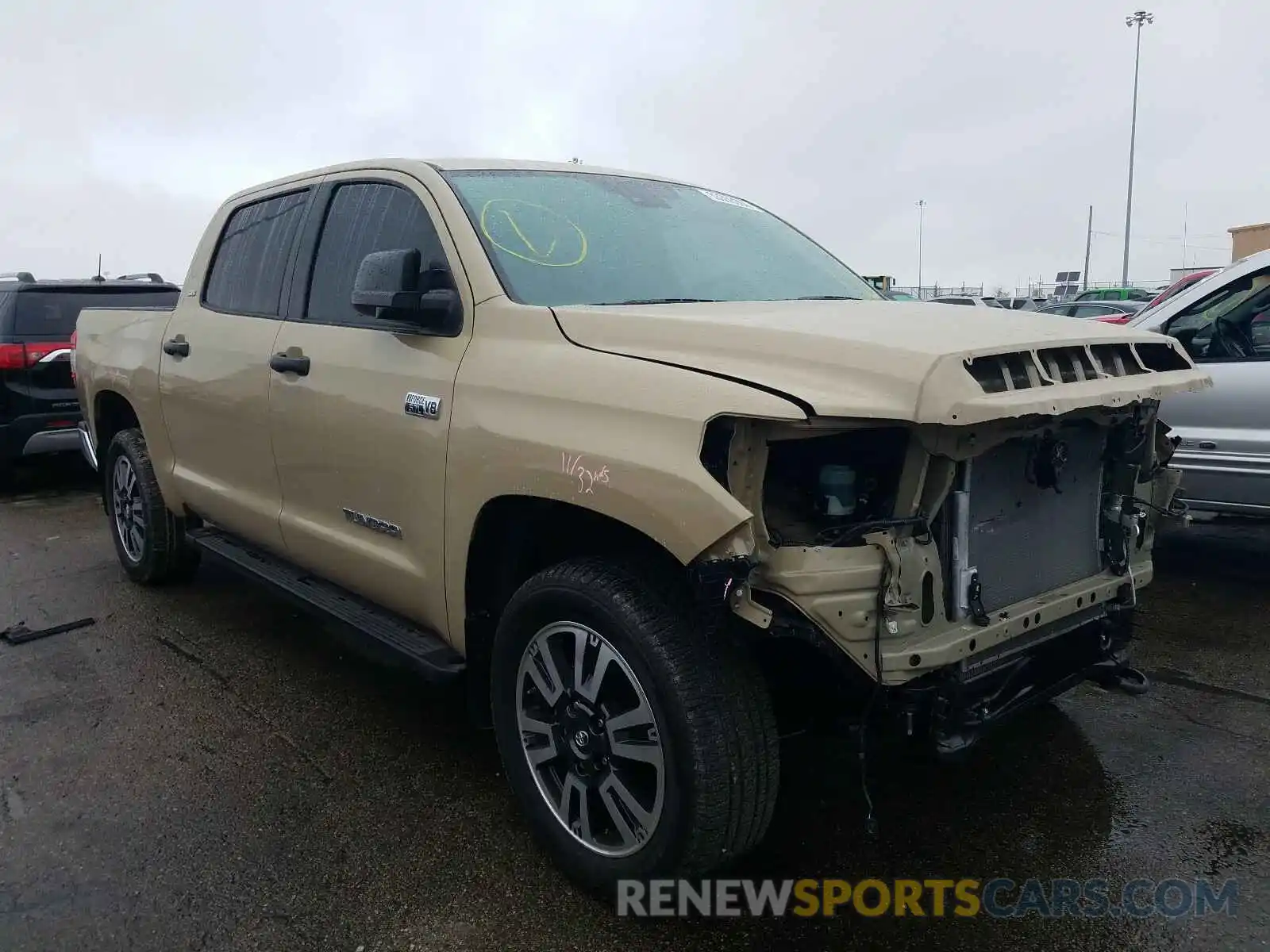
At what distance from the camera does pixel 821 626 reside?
2166 mm

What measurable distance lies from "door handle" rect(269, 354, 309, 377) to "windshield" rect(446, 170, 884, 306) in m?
0.85

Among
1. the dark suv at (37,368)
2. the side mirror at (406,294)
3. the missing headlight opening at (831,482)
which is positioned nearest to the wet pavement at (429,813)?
the missing headlight opening at (831,482)

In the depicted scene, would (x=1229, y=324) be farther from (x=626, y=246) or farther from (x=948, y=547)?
(x=948, y=547)

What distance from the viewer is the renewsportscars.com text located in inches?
102

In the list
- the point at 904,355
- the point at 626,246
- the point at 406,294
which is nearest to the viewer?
the point at 904,355

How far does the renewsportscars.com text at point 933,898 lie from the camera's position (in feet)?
8.53

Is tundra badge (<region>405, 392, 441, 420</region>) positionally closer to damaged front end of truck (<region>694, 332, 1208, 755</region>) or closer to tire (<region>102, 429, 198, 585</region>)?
damaged front end of truck (<region>694, 332, 1208, 755</region>)

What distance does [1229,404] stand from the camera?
16.8 feet

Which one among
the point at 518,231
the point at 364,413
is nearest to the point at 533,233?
the point at 518,231

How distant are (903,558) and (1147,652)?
9.36 feet

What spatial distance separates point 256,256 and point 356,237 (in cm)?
88

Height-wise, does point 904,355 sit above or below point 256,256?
below

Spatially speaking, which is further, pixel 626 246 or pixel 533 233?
pixel 626 246

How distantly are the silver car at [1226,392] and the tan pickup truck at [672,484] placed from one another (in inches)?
95.9
